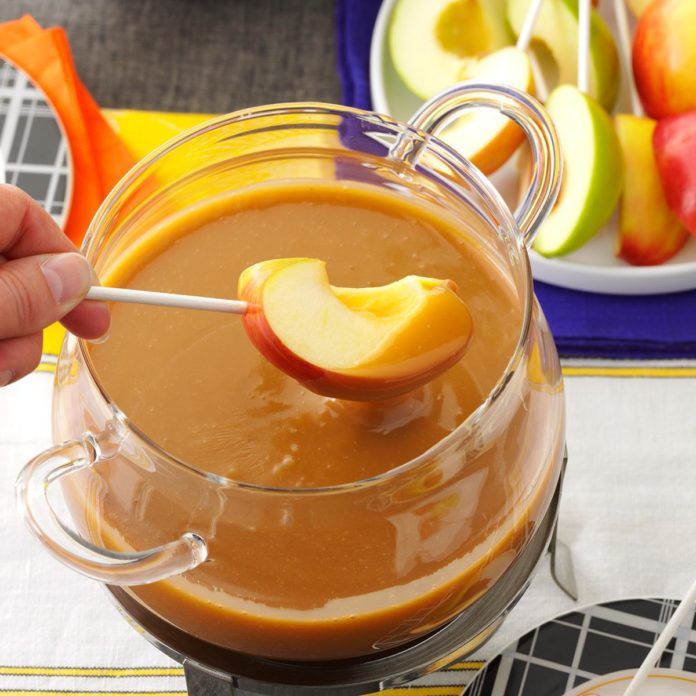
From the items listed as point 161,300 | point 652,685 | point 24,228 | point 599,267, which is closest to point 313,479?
point 161,300

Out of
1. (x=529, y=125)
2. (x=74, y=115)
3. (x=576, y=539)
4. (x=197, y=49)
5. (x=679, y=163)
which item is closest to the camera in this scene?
(x=529, y=125)

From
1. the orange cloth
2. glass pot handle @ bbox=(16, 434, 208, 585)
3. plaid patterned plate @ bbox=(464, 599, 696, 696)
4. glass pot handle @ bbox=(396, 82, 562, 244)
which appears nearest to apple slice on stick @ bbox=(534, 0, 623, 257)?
glass pot handle @ bbox=(396, 82, 562, 244)

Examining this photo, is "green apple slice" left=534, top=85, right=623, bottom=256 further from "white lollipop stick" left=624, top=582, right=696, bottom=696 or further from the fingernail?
the fingernail

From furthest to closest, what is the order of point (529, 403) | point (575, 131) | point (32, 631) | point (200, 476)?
1. point (575, 131)
2. point (32, 631)
3. point (529, 403)
4. point (200, 476)

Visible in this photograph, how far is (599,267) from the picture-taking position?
4.22 ft

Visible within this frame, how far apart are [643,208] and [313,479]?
679 mm

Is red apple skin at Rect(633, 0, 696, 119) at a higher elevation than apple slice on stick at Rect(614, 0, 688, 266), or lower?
higher

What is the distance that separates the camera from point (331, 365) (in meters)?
0.79

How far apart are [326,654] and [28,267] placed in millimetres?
379

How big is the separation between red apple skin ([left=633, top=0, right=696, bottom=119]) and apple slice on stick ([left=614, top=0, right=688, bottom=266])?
36mm

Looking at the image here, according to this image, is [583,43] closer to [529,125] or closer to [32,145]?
[529,125]

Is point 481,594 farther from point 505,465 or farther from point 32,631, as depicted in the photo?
point 32,631

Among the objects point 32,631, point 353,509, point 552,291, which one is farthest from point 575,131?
point 32,631

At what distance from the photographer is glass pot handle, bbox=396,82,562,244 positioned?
917 millimetres
